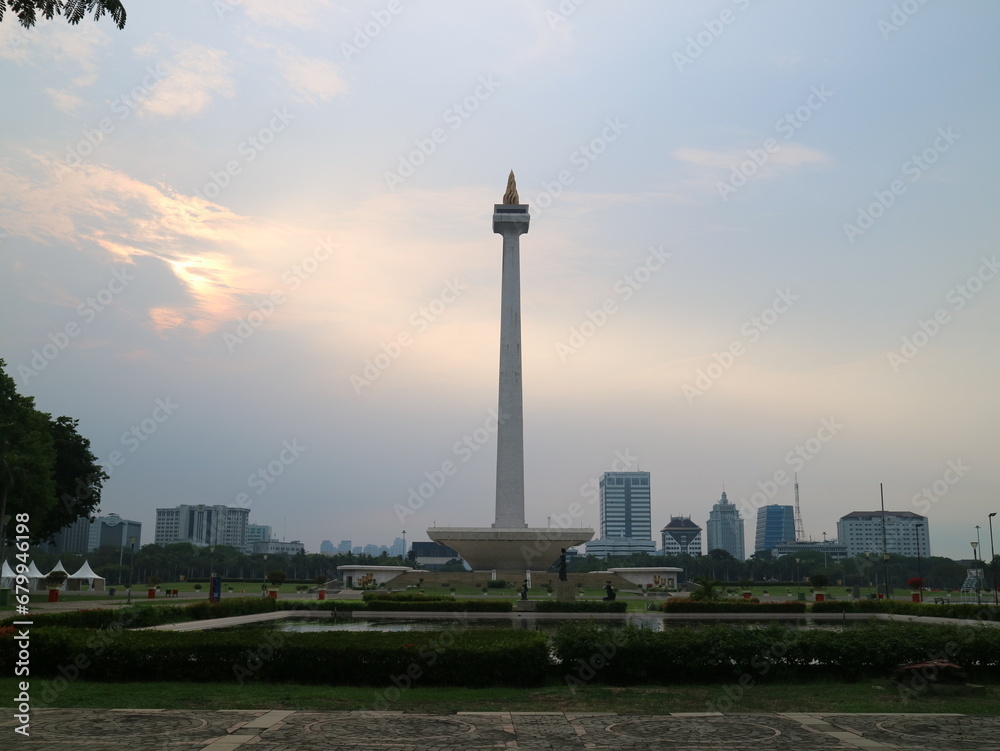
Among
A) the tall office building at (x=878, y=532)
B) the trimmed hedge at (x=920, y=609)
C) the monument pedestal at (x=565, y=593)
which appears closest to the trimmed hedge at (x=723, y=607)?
the trimmed hedge at (x=920, y=609)

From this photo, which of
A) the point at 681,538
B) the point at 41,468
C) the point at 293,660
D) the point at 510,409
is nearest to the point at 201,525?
the point at 681,538

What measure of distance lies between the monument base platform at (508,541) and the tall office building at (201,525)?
126 meters

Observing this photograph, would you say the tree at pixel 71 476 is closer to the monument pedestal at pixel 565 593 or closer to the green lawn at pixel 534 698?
the monument pedestal at pixel 565 593

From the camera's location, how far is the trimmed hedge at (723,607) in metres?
27.2

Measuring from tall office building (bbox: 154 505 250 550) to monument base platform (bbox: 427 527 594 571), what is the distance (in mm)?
126400

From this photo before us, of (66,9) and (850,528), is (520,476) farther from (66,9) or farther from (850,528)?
(850,528)

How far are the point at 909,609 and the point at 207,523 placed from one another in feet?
535

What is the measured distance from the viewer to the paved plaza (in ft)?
25.1

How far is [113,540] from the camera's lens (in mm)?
149875

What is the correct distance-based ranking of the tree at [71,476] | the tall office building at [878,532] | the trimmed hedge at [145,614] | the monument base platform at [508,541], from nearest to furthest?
the trimmed hedge at [145,614] < the tree at [71,476] < the monument base platform at [508,541] < the tall office building at [878,532]

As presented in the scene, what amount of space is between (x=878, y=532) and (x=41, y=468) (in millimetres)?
163216

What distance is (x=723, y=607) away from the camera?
90.4 ft

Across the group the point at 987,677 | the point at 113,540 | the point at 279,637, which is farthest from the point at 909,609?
the point at 113,540

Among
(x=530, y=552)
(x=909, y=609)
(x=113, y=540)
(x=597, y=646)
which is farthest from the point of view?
(x=113, y=540)
